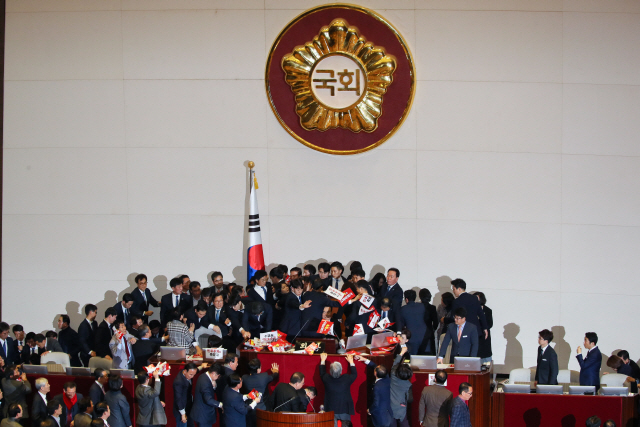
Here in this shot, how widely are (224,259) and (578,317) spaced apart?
17.6ft

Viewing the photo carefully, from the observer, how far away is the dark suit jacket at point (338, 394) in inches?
299

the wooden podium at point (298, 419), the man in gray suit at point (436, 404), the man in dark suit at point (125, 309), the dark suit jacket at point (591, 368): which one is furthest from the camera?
the man in dark suit at point (125, 309)

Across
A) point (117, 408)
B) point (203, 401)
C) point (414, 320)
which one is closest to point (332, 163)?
point (414, 320)

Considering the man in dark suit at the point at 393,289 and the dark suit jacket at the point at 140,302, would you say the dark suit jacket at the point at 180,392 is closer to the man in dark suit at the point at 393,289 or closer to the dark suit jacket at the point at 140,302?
the dark suit jacket at the point at 140,302

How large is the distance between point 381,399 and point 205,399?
1.84 metres

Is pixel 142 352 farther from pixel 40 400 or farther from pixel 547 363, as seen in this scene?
pixel 547 363

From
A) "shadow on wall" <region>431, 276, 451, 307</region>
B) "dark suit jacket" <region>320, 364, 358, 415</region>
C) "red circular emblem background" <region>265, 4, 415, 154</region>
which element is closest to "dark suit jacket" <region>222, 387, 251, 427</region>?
"dark suit jacket" <region>320, 364, 358, 415</region>

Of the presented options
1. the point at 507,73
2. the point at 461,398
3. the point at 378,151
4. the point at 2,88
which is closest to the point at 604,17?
the point at 507,73

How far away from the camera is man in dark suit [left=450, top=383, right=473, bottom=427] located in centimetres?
705

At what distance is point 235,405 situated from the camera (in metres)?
7.34

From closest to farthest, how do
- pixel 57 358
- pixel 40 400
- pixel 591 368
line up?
1. pixel 40 400
2. pixel 591 368
3. pixel 57 358

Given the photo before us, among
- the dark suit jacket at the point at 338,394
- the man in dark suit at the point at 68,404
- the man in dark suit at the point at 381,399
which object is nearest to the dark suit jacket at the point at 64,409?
the man in dark suit at the point at 68,404

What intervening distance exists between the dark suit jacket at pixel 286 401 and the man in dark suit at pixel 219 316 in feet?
5.22

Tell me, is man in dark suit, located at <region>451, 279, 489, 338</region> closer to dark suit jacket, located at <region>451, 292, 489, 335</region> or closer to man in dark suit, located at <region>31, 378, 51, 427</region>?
dark suit jacket, located at <region>451, 292, 489, 335</region>
